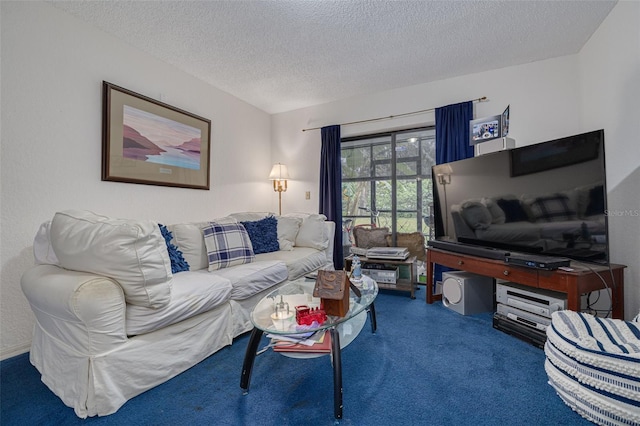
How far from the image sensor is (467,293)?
8.10 feet

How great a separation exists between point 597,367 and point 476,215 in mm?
1440

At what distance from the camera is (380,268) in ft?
10.1

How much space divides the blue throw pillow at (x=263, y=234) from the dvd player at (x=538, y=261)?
2.19 m

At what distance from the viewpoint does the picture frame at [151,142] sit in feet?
7.51

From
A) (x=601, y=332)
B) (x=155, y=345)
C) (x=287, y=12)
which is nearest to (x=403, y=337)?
(x=601, y=332)

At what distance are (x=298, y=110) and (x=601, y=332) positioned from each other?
3.87 metres

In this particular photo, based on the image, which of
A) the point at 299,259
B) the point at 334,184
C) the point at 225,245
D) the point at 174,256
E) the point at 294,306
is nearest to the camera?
the point at 294,306

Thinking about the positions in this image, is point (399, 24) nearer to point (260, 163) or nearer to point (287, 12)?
point (287, 12)

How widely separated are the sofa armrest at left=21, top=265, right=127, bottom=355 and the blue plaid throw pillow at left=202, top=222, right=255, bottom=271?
95 cm

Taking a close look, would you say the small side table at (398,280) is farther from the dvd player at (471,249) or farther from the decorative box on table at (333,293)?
the decorative box on table at (333,293)

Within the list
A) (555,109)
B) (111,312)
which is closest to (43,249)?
(111,312)

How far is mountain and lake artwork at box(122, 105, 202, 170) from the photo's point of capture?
7.93ft

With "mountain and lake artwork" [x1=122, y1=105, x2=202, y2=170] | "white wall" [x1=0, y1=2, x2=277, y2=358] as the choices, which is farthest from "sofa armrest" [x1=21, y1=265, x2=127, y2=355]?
"mountain and lake artwork" [x1=122, y1=105, x2=202, y2=170]

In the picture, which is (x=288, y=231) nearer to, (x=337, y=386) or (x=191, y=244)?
(x=191, y=244)
